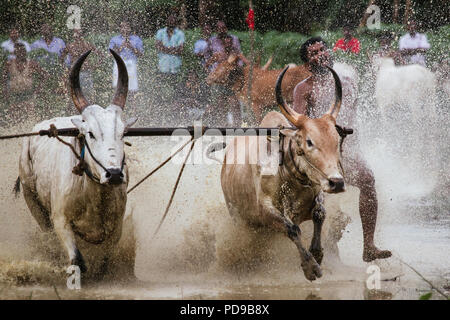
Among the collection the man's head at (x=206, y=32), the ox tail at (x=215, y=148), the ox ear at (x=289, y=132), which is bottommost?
the ox tail at (x=215, y=148)

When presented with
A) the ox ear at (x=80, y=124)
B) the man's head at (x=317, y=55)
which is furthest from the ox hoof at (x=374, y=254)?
the ox ear at (x=80, y=124)

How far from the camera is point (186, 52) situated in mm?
15539

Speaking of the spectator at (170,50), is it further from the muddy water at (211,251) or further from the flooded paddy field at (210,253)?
the flooded paddy field at (210,253)

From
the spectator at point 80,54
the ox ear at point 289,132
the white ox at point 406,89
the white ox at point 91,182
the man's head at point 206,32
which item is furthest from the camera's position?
the man's head at point 206,32

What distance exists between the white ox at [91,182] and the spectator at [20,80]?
7.36m

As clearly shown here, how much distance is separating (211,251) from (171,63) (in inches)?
260

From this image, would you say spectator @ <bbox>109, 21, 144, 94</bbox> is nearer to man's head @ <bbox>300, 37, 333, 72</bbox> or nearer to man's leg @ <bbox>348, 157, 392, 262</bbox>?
man's head @ <bbox>300, 37, 333, 72</bbox>

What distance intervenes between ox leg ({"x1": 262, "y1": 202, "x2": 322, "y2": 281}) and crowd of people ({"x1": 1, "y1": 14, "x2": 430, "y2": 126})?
21.1ft

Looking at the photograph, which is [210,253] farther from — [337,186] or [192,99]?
[192,99]

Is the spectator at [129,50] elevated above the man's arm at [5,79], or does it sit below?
above

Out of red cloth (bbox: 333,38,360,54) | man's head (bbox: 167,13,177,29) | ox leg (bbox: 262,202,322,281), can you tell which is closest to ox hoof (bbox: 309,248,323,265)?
ox leg (bbox: 262,202,322,281)

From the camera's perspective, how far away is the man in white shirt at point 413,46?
14.7 meters

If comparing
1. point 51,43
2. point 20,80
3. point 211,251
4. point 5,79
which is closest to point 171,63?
point 51,43

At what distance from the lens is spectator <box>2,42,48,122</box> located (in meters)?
14.6
